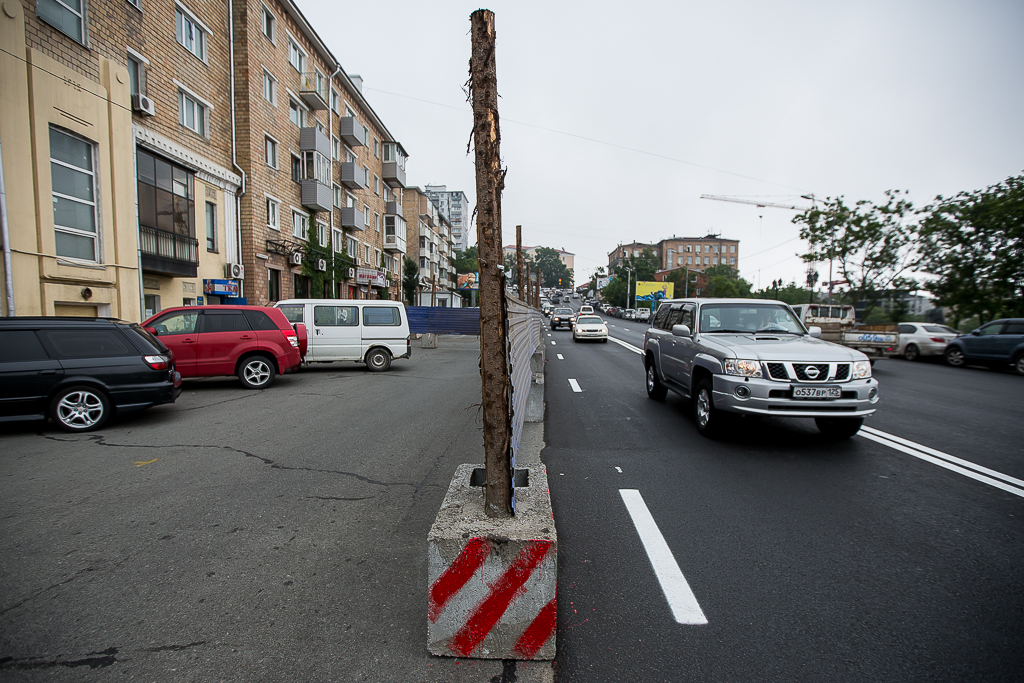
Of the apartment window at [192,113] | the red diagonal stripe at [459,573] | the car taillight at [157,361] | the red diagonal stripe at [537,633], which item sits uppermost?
the apartment window at [192,113]

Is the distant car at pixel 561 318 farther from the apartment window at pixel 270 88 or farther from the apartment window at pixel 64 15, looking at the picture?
the apartment window at pixel 64 15

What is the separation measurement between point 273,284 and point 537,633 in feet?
77.7

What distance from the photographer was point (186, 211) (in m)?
17.3

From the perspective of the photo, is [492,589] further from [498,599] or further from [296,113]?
[296,113]

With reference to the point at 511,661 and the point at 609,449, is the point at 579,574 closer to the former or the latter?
the point at 511,661

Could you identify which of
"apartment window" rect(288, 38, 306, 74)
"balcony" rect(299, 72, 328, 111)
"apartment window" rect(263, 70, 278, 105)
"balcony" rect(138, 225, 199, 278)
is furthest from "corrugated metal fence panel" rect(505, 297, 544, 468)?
"apartment window" rect(288, 38, 306, 74)

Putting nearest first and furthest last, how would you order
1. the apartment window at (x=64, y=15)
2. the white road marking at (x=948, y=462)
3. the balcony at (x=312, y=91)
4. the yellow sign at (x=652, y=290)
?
the white road marking at (x=948, y=462), the apartment window at (x=64, y=15), the balcony at (x=312, y=91), the yellow sign at (x=652, y=290)

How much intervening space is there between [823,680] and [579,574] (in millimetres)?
1305

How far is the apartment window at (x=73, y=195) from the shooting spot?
12.1m

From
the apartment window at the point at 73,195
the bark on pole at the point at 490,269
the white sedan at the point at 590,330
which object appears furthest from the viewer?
the white sedan at the point at 590,330

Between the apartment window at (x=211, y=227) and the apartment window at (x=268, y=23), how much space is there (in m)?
8.80

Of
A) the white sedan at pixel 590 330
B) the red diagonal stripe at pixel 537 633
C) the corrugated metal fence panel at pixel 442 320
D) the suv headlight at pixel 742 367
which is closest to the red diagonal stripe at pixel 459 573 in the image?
the red diagonal stripe at pixel 537 633

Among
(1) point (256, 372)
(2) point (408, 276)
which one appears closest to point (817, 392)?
(1) point (256, 372)

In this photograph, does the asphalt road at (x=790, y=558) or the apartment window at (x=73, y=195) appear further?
the apartment window at (x=73, y=195)
